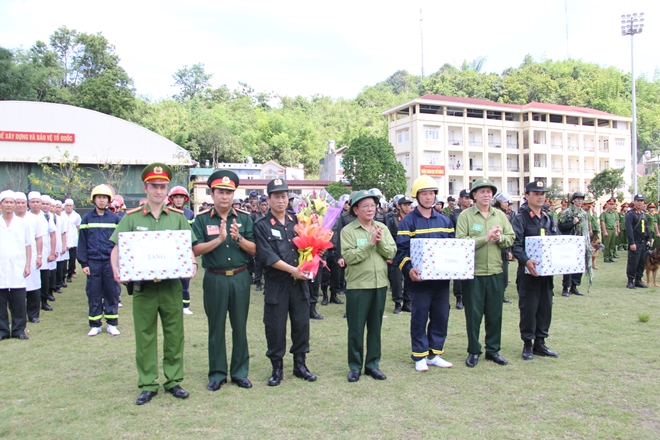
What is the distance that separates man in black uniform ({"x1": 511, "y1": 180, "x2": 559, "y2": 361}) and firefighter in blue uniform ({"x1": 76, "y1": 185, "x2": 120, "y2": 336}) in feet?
18.5

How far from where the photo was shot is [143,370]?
15.4ft

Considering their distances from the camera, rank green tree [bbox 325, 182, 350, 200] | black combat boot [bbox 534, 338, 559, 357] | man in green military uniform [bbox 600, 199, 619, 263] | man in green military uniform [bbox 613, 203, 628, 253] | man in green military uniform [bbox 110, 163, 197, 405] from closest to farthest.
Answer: man in green military uniform [bbox 110, 163, 197, 405], black combat boot [bbox 534, 338, 559, 357], man in green military uniform [bbox 600, 199, 619, 263], man in green military uniform [bbox 613, 203, 628, 253], green tree [bbox 325, 182, 350, 200]

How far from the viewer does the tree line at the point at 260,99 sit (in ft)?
153

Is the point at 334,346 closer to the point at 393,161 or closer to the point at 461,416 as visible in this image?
the point at 461,416

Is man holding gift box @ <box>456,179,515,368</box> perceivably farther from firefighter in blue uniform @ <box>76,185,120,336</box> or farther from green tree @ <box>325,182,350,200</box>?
green tree @ <box>325,182,350,200</box>

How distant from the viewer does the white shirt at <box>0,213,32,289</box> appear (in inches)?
272

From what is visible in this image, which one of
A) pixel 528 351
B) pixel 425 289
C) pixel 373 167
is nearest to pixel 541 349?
pixel 528 351

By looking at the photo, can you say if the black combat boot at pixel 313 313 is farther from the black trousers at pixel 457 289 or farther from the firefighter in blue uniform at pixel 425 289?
the firefighter in blue uniform at pixel 425 289

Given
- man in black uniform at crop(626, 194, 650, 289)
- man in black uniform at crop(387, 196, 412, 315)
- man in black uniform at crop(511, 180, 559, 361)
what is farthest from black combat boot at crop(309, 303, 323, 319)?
man in black uniform at crop(626, 194, 650, 289)

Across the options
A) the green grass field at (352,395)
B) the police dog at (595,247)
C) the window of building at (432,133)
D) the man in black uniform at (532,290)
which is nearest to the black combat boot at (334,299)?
the green grass field at (352,395)

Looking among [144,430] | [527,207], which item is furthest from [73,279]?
[527,207]

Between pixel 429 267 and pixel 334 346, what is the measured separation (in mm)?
2046

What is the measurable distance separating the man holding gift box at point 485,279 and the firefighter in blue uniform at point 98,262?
199 inches

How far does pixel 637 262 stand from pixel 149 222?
1084 cm
